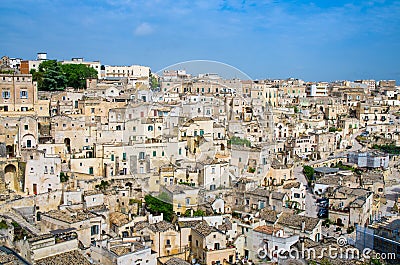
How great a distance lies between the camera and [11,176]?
14039 millimetres

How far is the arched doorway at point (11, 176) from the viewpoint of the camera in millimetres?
13938

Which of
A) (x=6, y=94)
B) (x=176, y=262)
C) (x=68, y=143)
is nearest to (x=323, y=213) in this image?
(x=176, y=262)

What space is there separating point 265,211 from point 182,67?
7085 millimetres

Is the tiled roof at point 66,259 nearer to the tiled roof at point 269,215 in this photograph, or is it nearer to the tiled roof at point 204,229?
the tiled roof at point 204,229

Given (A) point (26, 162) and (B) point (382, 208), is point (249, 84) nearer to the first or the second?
(A) point (26, 162)

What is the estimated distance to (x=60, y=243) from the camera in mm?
9633

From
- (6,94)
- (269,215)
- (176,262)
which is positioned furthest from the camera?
(6,94)

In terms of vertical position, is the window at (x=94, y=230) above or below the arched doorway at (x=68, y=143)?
below

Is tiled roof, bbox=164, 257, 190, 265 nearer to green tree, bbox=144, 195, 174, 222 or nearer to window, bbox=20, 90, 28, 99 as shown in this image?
green tree, bbox=144, 195, 174, 222

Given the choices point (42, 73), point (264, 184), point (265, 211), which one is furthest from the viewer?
point (42, 73)

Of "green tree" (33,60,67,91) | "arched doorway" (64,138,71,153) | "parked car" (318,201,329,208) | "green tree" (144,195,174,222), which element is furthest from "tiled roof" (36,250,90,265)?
"green tree" (33,60,67,91)

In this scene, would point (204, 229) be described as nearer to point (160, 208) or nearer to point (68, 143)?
point (160, 208)

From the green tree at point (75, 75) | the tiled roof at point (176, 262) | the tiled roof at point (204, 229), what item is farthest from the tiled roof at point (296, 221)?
the green tree at point (75, 75)

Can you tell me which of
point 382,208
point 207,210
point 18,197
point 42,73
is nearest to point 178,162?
point 207,210
